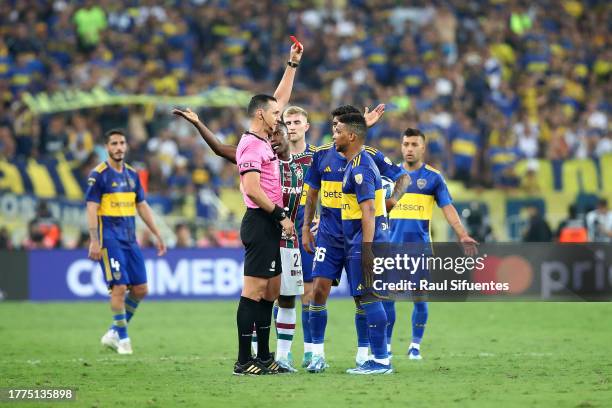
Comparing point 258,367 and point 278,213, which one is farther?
point 258,367

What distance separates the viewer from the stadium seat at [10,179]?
24.0 m

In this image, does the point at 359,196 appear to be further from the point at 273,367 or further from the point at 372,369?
the point at 273,367

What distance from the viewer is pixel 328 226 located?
460 inches

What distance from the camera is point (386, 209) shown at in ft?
38.4

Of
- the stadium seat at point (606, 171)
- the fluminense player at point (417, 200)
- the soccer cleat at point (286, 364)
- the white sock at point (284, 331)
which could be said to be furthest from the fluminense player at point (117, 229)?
the stadium seat at point (606, 171)

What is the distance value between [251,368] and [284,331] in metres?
0.83

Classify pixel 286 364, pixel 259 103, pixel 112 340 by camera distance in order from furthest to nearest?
pixel 112 340
pixel 286 364
pixel 259 103

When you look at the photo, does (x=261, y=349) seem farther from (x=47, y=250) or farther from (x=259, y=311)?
(x=47, y=250)

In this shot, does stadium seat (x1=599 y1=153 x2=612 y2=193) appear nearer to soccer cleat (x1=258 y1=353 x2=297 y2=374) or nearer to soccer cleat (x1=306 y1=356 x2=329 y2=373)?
soccer cleat (x1=306 y1=356 x2=329 y2=373)

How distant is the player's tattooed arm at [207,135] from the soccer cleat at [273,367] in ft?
6.85

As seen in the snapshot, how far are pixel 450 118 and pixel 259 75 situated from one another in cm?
534

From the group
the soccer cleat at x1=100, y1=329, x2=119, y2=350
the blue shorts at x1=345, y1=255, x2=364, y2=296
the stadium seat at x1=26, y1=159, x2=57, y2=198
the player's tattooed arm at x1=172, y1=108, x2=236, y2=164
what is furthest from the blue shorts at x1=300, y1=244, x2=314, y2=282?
the stadium seat at x1=26, y1=159, x2=57, y2=198

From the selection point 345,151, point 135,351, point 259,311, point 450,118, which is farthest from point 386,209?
point 450,118

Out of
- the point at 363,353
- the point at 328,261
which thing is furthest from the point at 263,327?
the point at 363,353
